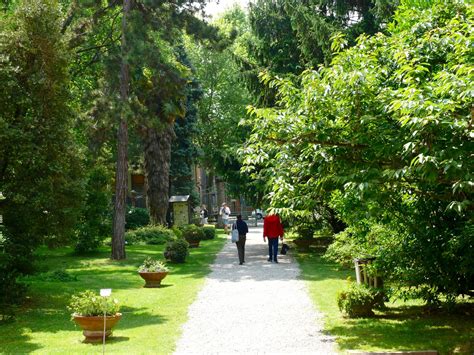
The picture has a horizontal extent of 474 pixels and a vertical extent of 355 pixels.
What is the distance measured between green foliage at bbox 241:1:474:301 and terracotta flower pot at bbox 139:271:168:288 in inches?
265

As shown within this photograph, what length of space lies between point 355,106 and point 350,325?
14.1 feet

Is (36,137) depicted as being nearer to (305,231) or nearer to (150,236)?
(305,231)

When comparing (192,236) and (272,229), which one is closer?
(272,229)

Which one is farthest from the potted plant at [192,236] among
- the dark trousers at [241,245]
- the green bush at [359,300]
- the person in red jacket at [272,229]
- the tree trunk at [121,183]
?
the green bush at [359,300]

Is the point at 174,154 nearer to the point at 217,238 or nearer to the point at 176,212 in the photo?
the point at 176,212

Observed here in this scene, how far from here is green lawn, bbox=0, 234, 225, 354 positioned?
9.93m

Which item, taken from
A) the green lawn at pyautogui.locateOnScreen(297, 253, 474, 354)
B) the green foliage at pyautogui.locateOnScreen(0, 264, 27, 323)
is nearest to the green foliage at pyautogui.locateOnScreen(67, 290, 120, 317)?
the green foliage at pyautogui.locateOnScreen(0, 264, 27, 323)

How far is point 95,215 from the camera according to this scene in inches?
1077

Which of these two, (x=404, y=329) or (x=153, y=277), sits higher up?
(x=153, y=277)

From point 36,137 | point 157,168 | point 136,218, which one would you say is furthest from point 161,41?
point 136,218

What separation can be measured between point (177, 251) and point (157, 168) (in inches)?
588

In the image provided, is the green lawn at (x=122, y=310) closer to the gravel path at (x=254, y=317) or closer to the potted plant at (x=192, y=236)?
the gravel path at (x=254, y=317)

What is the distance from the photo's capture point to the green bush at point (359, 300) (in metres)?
11.4

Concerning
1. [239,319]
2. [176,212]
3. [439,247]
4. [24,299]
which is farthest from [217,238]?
[439,247]
